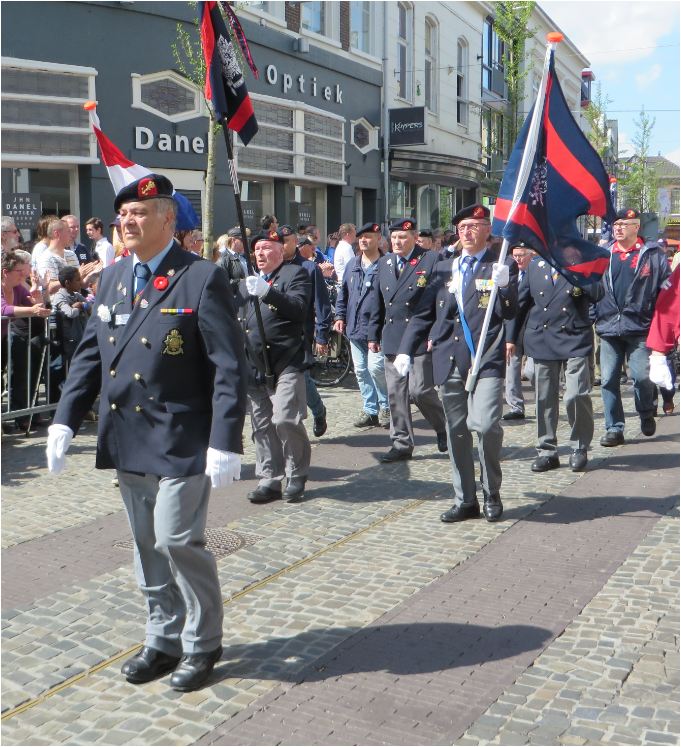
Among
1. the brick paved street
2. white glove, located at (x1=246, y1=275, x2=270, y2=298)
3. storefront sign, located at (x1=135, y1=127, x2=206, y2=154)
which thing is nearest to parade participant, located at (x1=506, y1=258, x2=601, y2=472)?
the brick paved street

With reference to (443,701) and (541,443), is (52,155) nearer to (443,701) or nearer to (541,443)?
(541,443)

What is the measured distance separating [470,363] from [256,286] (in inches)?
62.0

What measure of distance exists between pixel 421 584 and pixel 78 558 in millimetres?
2069

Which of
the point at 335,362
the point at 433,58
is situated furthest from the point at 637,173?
the point at 335,362

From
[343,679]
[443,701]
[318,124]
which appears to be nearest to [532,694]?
[443,701]

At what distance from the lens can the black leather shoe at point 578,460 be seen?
8031mm

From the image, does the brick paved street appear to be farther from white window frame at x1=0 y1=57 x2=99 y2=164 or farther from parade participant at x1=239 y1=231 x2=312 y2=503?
white window frame at x1=0 y1=57 x2=99 y2=164

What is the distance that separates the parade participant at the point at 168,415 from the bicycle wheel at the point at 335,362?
895 cm

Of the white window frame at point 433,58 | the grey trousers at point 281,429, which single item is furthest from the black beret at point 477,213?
the white window frame at point 433,58

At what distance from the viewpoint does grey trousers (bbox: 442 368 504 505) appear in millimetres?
6484

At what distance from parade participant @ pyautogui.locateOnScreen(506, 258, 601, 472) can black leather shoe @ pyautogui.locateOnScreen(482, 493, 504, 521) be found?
1557mm

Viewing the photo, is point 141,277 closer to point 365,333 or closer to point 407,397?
point 407,397

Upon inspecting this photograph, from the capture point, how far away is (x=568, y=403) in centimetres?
812

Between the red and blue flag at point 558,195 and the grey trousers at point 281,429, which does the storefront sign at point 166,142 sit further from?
the red and blue flag at point 558,195
